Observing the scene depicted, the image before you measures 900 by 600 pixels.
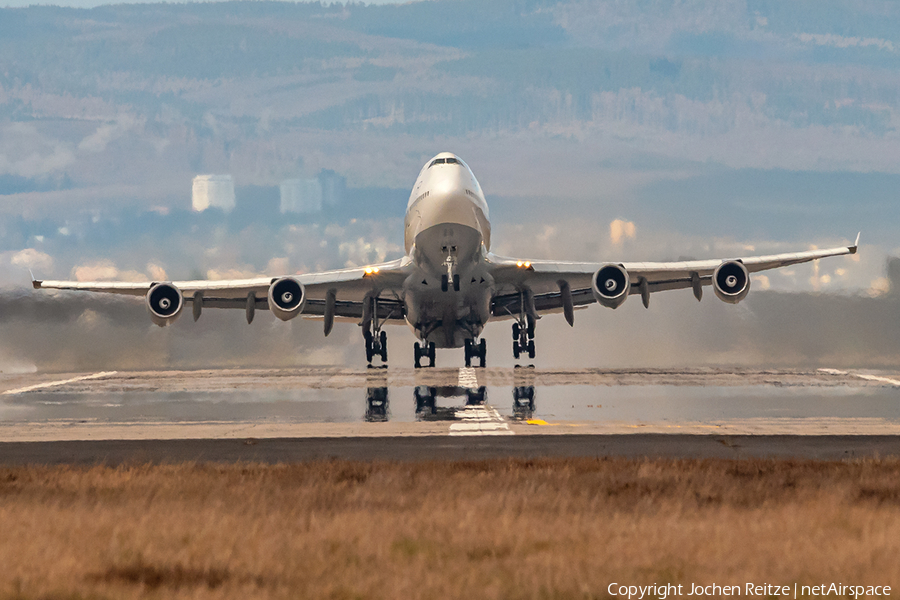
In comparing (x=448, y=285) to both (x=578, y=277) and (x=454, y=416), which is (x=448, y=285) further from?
(x=454, y=416)

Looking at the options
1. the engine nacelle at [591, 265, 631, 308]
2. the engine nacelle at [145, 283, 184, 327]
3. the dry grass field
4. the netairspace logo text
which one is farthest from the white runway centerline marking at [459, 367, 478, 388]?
the netairspace logo text

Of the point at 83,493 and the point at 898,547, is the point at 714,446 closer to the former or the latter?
the point at 898,547

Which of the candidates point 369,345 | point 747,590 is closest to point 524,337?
point 369,345

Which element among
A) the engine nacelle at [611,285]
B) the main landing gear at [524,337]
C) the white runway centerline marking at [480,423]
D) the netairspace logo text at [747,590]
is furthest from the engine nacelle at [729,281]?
the netairspace logo text at [747,590]

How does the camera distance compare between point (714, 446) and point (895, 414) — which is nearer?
point (714, 446)

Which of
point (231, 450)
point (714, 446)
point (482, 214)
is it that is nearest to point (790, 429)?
point (714, 446)
